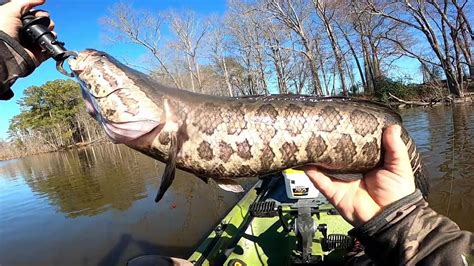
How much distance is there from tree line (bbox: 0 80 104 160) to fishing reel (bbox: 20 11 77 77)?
197ft

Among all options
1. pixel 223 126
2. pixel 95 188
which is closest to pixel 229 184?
pixel 223 126

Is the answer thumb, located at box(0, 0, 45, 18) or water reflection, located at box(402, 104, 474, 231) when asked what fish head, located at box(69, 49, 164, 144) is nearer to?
thumb, located at box(0, 0, 45, 18)

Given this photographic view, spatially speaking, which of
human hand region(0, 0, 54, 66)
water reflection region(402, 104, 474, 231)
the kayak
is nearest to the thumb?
human hand region(0, 0, 54, 66)

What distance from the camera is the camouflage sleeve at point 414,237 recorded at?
180cm

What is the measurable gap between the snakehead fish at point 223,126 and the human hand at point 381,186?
73mm

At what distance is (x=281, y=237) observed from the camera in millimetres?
5637

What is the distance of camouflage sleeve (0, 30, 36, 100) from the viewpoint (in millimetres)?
2111

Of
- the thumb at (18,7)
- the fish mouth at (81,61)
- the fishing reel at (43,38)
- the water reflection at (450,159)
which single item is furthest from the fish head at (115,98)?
the water reflection at (450,159)

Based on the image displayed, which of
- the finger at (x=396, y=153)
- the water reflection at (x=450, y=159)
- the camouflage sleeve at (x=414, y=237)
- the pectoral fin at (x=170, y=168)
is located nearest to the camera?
the camouflage sleeve at (x=414, y=237)

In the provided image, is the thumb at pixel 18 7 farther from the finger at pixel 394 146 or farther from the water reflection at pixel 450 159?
the water reflection at pixel 450 159

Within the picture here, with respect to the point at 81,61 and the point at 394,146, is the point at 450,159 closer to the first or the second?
the point at 394,146

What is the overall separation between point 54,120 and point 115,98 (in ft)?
218

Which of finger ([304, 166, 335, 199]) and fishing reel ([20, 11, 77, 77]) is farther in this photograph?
finger ([304, 166, 335, 199])

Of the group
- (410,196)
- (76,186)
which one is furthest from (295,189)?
(76,186)
